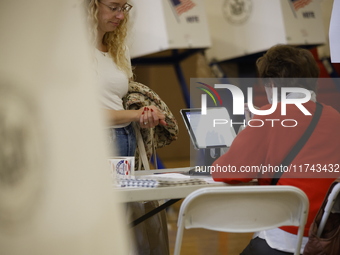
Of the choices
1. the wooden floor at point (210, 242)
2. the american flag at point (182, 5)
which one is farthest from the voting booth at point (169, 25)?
the wooden floor at point (210, 242)

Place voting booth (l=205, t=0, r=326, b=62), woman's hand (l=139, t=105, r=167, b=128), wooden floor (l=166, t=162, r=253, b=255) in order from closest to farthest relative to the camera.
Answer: woman's hand (l=139, t=105, r=167, b=128) → wooden floor (l=166, t=162, r=253, b=255) → voting booth (l=205, t=0, r=326, b=62)

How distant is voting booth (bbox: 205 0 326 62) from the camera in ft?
15.2

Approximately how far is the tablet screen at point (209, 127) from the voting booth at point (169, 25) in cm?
251

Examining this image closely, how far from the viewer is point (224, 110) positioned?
1827 millimetres

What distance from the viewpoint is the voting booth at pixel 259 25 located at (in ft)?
15.2

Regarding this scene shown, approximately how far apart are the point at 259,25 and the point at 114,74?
332cm

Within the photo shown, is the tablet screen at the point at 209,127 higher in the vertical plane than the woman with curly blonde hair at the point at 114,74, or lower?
lower

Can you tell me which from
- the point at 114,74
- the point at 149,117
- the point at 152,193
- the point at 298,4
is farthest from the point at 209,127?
the point at 298,4

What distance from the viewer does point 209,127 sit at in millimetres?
1783

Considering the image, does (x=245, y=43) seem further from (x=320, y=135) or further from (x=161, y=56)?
(x=320, y=135)

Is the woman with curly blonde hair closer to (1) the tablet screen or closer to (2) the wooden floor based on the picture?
(1) the tablet screen

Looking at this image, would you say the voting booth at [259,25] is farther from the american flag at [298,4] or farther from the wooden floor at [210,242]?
Result: the wooden floor at [210,242]

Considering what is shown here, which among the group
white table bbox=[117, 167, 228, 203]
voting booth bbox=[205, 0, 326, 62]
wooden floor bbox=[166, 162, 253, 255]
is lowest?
wooden floor bbox=[166, 162, 253, 255]

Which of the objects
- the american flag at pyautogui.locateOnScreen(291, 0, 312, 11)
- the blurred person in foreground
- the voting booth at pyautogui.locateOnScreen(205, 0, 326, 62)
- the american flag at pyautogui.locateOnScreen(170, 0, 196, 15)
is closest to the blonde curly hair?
the blurred person in foreground
